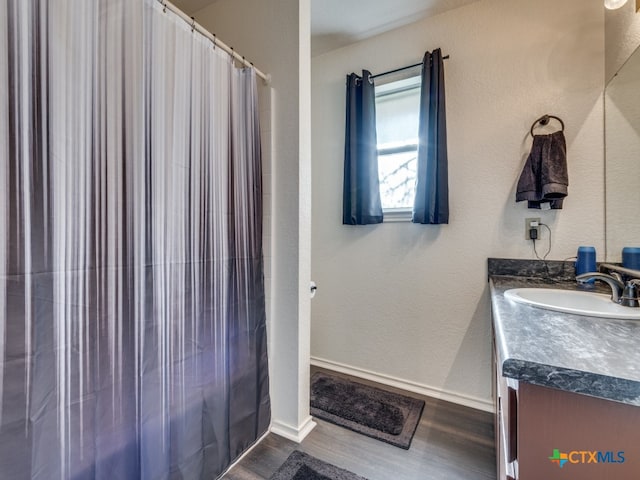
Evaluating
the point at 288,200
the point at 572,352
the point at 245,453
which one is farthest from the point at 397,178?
the point at 245,453

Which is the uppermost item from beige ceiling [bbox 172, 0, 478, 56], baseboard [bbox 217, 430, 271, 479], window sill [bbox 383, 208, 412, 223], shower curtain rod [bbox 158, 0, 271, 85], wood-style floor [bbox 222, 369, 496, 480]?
beige ceiling [bbox 172, 0, 478, 56]

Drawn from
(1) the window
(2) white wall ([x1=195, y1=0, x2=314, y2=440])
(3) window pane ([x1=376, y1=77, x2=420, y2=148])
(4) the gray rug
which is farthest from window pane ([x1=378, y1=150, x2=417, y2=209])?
A: (4) the gray rug

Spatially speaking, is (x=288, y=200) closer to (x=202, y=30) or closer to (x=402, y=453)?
(x=202, y=30)

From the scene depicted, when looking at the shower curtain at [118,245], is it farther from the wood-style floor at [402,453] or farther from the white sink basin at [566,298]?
the white sink basin at [566,298]

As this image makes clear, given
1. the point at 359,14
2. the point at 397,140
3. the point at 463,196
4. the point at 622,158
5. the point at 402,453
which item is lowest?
the point at 402,453

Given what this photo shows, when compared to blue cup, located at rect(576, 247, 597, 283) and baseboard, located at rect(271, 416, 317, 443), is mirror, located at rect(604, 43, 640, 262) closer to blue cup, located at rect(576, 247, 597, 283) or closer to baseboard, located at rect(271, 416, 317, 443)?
blue cup, located at rect(576, 247, 597, 283)

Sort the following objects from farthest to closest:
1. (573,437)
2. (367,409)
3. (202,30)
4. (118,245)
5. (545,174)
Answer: (367,409) → (545,174) → (202,30) → (118,245) → (573,437)

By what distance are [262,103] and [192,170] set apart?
67cm

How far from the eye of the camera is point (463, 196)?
6.12 feet

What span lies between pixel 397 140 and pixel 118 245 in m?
1.90

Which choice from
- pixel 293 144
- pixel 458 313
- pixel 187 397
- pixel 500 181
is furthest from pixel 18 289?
pixel 500 181

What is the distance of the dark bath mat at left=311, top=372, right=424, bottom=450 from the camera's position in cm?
160

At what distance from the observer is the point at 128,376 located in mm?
942

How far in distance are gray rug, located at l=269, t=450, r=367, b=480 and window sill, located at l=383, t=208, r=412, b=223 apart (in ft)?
4.90
